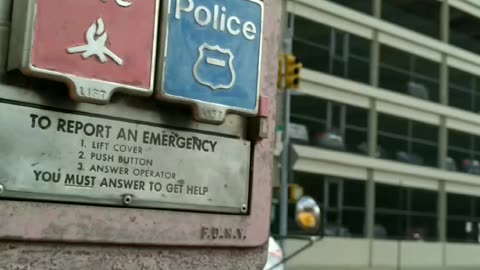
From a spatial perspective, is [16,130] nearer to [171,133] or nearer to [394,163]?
[171,133]

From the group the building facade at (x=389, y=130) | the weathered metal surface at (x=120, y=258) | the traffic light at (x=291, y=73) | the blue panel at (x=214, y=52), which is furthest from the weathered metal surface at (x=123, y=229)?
the building facade at (x=389, y=130)

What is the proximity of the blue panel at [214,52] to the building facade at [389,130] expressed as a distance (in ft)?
57.6

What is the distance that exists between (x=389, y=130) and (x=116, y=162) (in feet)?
80.0

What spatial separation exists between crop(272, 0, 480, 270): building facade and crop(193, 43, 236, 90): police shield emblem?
694 inches

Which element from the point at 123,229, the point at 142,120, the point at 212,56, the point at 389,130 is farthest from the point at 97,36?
the point at 389,130

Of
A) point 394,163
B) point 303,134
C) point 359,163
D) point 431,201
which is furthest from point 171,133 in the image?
point 431,201

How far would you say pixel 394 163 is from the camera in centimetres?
2517

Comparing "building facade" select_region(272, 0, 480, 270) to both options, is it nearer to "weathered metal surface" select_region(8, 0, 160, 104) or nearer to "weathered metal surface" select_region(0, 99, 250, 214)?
"weathered metal surface" select_region(0, 99, 250, 214)

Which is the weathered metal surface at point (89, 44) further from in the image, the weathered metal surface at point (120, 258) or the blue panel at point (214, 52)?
the weathered metal surface at point (120, 258)

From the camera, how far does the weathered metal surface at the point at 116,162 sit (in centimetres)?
221

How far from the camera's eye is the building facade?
2294 centimetres

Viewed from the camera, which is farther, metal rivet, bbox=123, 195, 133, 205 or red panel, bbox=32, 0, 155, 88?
metal rivet, bbox=123, 195, 133, 205

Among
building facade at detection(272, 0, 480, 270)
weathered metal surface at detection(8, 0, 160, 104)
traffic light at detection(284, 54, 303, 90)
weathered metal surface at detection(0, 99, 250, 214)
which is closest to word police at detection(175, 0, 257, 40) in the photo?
weathered metal surface at detection(8, 0, 160, 104)

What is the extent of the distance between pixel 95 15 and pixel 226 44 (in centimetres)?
56
